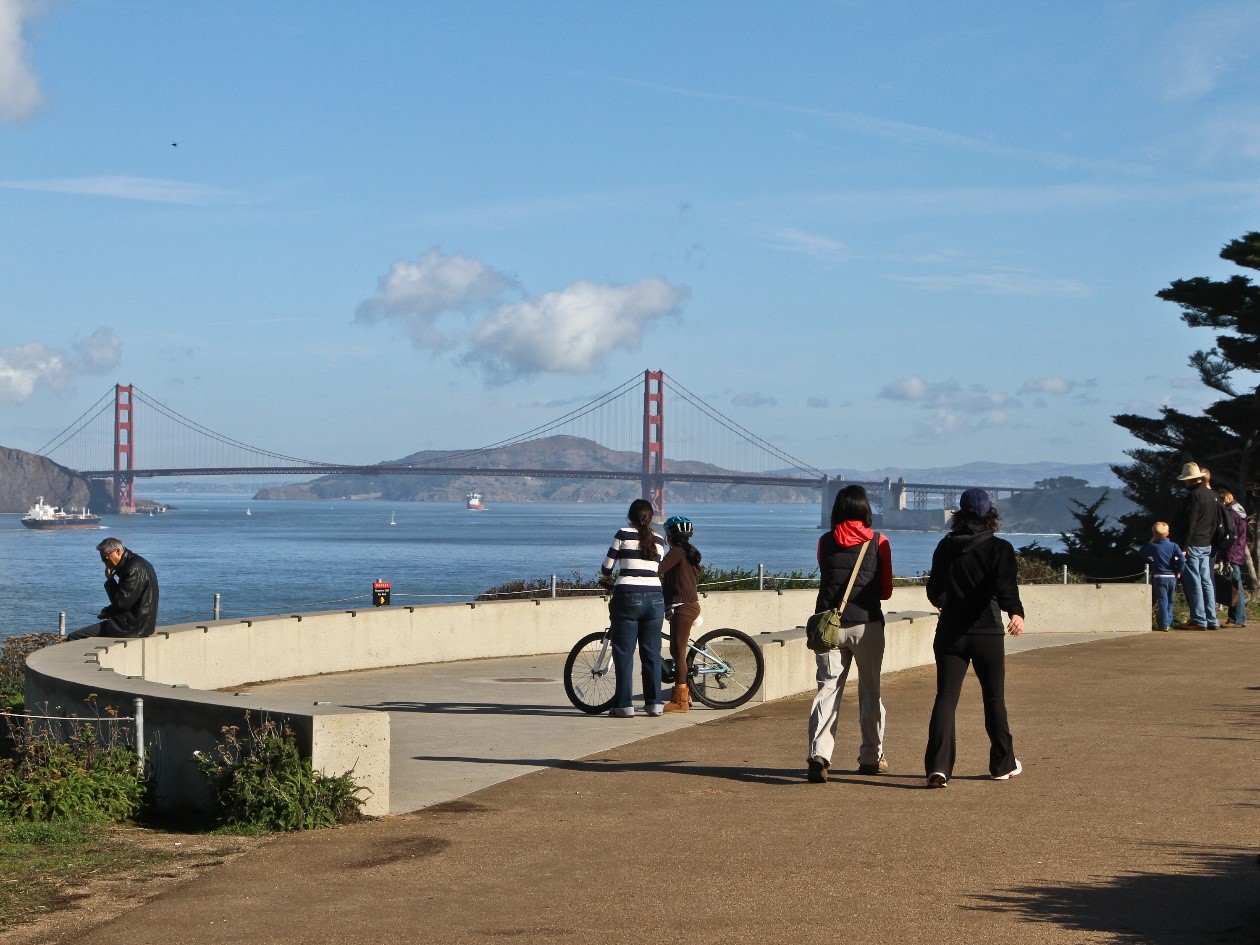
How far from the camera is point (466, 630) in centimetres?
1460

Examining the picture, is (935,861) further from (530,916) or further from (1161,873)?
(530,916)

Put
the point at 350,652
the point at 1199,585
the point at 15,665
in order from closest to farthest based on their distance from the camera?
1. the point at 15,665
2. the point at 350,652
3. the point at 1199,585

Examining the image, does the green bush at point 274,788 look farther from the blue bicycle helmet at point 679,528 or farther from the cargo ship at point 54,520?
the cargo ship at point 54,520

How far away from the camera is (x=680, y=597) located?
11.0 meters

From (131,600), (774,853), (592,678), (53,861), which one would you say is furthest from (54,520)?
(774,853)

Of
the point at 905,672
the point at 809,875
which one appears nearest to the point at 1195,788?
the point at 809,875

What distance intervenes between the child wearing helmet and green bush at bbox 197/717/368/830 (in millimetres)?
4010

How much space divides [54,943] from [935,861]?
10.0 feet

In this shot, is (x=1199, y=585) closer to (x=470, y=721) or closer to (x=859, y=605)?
(x=470, y=721)

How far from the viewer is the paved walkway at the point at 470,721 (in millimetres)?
8430

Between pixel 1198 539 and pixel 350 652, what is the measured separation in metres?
8.80

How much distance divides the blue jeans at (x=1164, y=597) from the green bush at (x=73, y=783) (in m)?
13.1

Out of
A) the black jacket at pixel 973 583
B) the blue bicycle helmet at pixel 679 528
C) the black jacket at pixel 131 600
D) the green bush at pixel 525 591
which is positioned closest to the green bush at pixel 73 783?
the black jacket at pixel 131 600

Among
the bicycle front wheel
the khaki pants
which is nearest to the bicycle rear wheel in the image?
the bicycle front wheel
